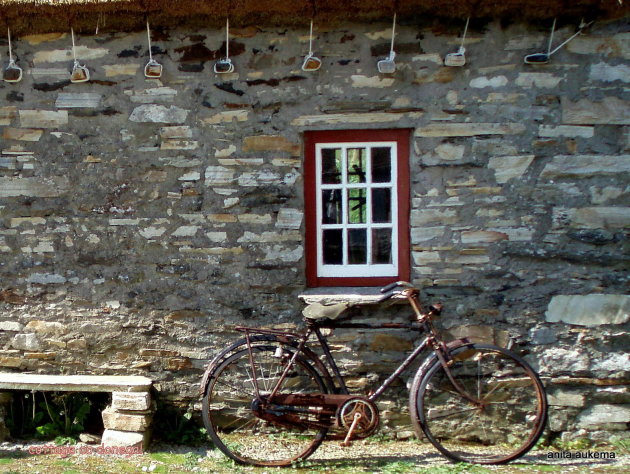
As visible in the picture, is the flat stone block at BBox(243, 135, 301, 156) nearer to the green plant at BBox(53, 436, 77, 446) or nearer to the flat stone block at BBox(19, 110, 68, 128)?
the flat stone block at BBox(19, 110, 68, 128)

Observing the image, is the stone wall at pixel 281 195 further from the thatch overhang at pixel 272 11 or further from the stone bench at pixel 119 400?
the stone bench at pixel 119 400

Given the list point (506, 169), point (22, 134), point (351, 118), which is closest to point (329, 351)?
point (351, 118)

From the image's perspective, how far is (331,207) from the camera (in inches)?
180

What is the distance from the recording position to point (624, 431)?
4.28 m

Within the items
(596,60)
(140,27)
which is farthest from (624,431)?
(140,27)

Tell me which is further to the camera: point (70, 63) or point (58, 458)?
point (70, 63)

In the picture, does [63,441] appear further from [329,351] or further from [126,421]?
[329,351]

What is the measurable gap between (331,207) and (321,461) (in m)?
1.69

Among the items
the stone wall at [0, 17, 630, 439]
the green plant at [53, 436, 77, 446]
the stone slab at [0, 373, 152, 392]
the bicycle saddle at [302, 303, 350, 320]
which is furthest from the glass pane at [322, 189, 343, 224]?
the green plant at [53, 436, 77, 446]

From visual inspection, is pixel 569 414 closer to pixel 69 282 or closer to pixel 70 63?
pixel 69 282

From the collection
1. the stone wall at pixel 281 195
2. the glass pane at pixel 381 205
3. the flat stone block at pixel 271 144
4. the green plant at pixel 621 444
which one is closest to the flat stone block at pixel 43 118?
the stone wall at pixel 281 195

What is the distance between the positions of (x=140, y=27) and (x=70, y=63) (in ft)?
1.78

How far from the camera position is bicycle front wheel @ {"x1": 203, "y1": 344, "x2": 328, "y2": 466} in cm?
421

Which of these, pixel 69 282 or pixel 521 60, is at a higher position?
pixel 521 60
